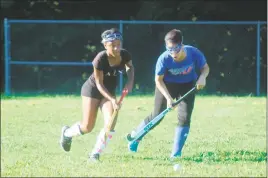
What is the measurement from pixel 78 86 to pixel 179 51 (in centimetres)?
1093

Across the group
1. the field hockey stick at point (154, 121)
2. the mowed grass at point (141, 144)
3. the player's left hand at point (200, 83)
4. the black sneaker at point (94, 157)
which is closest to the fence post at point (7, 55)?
the mowed grass at point (141, 144)

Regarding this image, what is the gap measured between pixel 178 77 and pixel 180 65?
0.23 meters

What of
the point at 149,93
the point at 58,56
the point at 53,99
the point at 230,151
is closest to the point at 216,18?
the point at 149,93

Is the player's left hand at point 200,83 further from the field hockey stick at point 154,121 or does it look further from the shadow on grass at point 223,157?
the shadow on grass at point 223,157

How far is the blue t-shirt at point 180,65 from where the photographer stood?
327 inches

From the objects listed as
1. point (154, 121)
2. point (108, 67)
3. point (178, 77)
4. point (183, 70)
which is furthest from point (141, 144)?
point (108, 67)

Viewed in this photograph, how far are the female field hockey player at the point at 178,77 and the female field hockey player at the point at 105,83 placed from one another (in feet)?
1.34

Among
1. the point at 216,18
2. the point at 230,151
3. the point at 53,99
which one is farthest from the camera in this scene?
the point at 216,18

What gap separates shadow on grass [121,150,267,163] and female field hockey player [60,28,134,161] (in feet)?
1.79

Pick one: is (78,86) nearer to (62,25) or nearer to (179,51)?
(62,25)

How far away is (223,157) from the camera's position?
827 cm

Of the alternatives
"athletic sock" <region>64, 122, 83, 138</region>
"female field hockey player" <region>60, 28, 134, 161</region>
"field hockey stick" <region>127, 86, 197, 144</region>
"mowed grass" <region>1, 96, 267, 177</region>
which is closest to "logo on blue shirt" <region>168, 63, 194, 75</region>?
"field hockey stick" <region>127, 86, 197, 144</region>

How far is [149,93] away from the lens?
1789cm

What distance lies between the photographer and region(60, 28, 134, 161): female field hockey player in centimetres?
802
